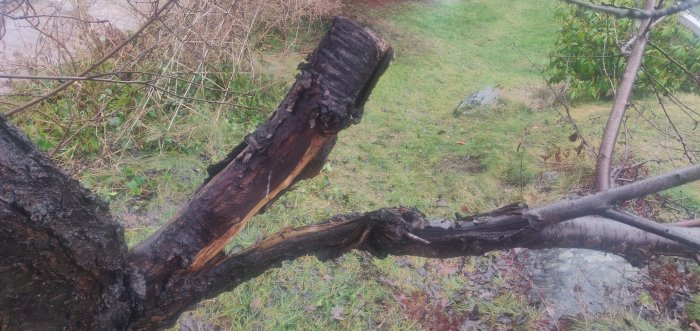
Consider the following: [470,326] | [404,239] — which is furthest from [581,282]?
[404,239]

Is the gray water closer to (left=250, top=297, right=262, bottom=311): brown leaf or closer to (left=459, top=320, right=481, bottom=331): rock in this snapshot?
(left=250, top=297, right=262, bottom=311): brown leaf

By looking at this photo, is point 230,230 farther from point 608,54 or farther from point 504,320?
point 608,54

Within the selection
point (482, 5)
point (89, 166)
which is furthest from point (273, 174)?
point (482, 5)

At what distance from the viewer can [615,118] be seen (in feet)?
6.94

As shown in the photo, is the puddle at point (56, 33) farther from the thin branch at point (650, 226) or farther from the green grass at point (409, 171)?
the thin branch at point (650, 226)

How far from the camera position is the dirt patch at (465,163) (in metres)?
5.11

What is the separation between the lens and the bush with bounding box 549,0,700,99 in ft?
18.7

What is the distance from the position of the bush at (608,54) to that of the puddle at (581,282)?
269 cm

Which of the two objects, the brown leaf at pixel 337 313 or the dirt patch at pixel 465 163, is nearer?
the brown leaf at pixel 337 313

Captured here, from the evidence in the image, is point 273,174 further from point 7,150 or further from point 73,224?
point 7,150

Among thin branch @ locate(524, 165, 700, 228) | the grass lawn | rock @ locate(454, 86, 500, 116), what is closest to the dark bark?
thin branch @ locate(524, 165, 700, 228)

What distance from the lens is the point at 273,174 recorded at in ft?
5.40

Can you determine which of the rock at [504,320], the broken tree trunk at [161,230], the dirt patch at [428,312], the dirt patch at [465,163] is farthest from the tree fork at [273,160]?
the dirt patch at [465,163]

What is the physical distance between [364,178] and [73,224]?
146 inches
